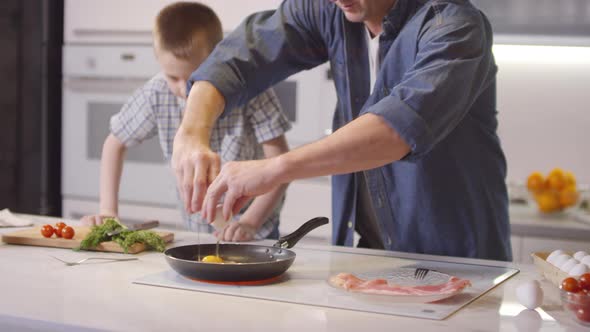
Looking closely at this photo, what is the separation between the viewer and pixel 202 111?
5.07ft

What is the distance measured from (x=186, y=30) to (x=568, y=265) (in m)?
1.07

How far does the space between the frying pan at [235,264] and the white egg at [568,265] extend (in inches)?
16.4

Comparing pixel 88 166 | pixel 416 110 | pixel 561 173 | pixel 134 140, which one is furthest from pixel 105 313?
pixel 88 166

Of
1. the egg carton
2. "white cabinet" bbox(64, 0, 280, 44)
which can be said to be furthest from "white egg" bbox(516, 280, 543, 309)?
"white cabinet" bbox(64, 0, 280, 44)

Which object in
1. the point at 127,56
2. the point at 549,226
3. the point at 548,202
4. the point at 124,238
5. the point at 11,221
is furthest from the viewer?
the point at 127,56

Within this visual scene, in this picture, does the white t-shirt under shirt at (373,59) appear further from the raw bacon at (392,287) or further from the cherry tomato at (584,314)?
the cherry tomato at (584,314)

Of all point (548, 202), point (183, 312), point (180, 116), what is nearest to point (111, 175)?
point (180, 116)

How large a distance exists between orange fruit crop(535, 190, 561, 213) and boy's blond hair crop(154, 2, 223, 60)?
131cm

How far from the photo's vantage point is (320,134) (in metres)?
2.89

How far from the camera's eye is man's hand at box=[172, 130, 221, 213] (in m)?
1.32

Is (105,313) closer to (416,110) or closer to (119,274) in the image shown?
(119,274)

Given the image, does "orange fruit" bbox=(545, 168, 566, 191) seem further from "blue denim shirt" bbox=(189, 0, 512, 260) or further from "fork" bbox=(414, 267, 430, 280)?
"fork" bbox=(414, 267, 430, 280)

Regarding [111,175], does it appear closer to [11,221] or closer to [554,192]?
[11,221]

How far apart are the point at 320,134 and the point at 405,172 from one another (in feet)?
4.50
